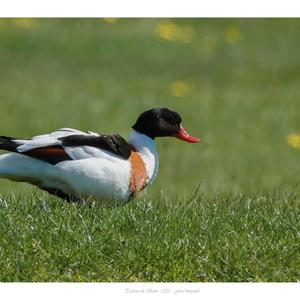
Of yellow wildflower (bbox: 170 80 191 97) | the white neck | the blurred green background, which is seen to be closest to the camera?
the white neck

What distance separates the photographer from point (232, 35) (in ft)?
74.4

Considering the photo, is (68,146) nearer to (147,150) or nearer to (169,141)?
(147,150)

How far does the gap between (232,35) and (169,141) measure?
6146 millimetres

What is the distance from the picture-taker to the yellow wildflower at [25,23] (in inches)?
902

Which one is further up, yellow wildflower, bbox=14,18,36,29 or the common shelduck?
the common shelduck

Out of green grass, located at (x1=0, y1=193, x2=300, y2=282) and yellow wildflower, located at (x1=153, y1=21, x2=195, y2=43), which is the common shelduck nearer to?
green grass, located at (x1=0, y1=193, x2=300, y2=282)

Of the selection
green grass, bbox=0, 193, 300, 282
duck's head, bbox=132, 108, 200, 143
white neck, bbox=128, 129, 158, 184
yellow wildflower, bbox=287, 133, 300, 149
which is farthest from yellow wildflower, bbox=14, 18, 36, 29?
green grass, bbox=0, 193, 300, 282

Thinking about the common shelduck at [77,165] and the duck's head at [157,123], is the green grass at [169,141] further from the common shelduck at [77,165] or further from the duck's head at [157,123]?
the duck's head at [157,123]

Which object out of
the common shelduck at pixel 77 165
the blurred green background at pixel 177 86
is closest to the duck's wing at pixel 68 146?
the common shelduck at pixel 77 165

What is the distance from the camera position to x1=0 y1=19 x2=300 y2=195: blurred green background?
16.1 m

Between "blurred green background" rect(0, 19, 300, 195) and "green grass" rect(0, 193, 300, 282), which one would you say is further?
Answer: "blurred green background" rect(0, 19, 300, 195)

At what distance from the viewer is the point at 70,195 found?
7898mm

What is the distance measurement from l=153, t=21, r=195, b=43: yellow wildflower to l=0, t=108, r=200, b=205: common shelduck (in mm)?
14535

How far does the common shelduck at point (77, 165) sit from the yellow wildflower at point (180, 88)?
11.2 metres
